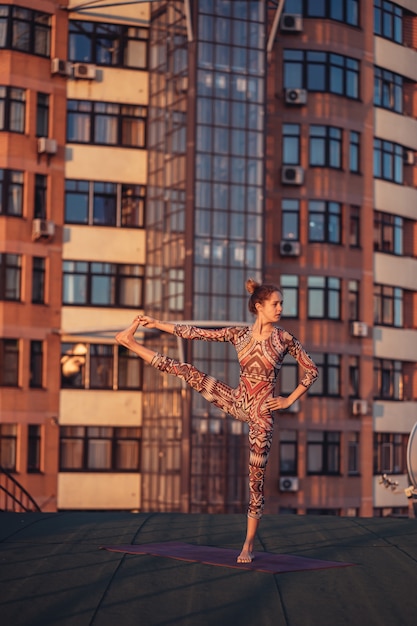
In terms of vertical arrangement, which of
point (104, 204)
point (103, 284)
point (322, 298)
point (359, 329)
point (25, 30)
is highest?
point (25, 30)

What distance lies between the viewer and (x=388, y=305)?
47.3 meters

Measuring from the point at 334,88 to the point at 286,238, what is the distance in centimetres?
559

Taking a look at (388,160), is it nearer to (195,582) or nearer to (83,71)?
(83,71)

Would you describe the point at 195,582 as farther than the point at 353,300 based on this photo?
No

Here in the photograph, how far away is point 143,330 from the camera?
4150 cm

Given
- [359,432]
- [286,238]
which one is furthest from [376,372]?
[286,238]

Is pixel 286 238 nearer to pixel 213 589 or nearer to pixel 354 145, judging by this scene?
pixel 354 145

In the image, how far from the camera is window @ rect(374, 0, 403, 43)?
47281 mm

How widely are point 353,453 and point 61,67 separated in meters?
16.2

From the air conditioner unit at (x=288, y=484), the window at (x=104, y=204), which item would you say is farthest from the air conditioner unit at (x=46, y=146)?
the air conditioner unit at (x=288, y=484)

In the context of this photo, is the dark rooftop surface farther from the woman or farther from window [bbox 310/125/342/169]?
window [bbox 310/125/342/169]

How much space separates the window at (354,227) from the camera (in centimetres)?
4581

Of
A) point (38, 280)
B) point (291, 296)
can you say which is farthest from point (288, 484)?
point (38, 280)

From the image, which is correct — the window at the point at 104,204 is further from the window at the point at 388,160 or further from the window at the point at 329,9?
the window at the point at 388,160
